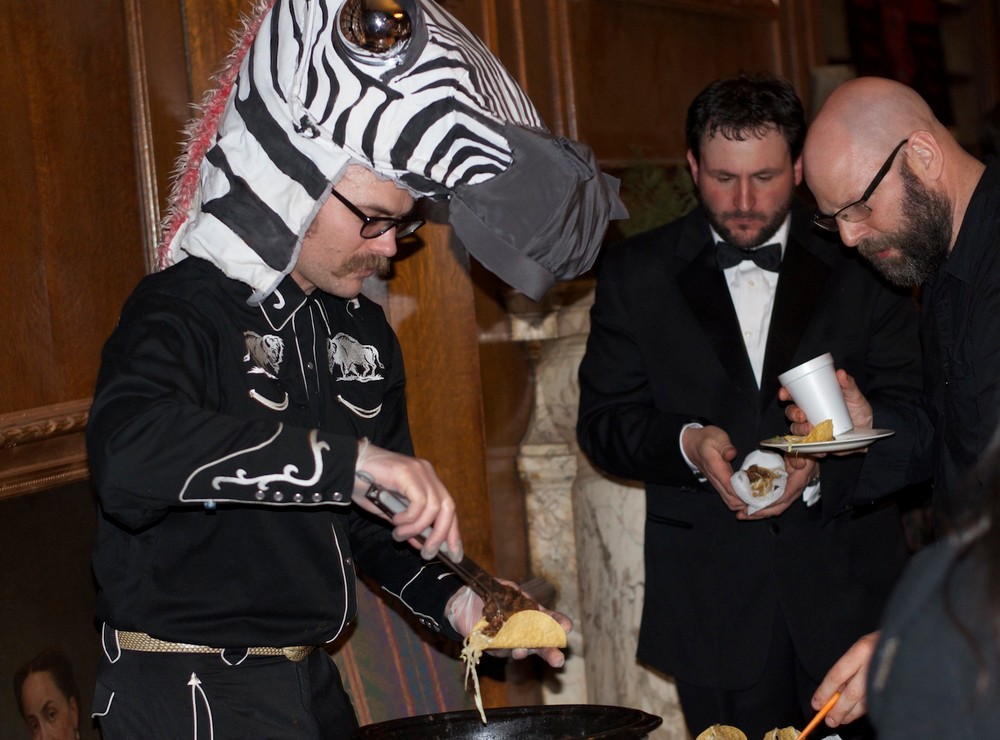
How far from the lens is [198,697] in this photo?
1835mm

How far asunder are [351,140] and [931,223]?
3.95ft

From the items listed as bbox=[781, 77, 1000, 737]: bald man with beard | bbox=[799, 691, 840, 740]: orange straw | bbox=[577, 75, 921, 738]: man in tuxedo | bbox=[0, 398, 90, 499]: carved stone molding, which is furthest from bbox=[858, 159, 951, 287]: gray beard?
bbox=[0, 398, 90, 499]: carved stone molding

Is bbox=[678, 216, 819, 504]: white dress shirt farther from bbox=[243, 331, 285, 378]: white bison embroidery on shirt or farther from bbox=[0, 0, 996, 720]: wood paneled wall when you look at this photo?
bbox=[243, 331, 285, 378]: white bison embroidery on shirt

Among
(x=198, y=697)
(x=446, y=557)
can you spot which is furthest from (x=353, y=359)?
(x=198, y=697)

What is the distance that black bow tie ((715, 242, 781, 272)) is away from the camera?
116 inches

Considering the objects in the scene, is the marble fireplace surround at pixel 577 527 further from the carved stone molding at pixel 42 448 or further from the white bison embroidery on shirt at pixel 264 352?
the white bison embroidery on shirt at pixel 264 352

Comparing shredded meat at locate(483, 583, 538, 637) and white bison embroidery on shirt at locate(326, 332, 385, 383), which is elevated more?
white bison embroidery on shirt at locate(326, 332, 385, 383)

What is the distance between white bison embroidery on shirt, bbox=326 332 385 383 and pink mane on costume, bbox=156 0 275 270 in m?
0.33

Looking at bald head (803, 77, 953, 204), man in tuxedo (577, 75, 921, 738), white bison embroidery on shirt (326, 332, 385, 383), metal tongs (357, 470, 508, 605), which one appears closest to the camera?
metal tongs (357, 470, 508, 605)

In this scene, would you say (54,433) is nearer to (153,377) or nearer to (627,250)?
(153,377)

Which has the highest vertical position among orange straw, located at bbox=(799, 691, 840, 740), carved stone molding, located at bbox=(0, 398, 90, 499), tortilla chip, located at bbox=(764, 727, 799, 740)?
carved stone molding, located at bbox=(0, 398, 90, 499)

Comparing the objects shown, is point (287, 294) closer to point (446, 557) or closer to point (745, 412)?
point (446, 557)

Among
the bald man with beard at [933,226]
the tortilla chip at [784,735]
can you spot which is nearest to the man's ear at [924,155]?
the bald man with beard at [933,226]

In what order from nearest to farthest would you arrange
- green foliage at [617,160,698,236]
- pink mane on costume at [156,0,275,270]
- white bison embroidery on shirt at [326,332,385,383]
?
1. pink mane on costume at [156,0,275,270]
2. white bison embroidery on shirt at [326,332,385,383]
3. green foliage at [617,160,698,236]
